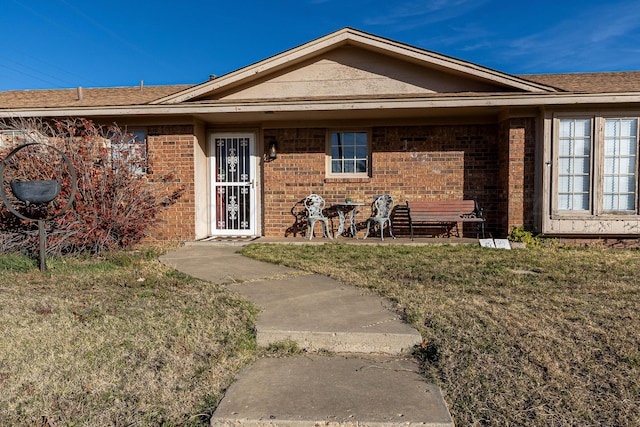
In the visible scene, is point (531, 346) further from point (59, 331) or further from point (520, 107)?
point (520, 107)

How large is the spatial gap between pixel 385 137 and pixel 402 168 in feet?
2.35

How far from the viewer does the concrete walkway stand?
226 cm

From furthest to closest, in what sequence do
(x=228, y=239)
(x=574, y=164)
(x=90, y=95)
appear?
(x=90, y=95), (x=228, y=239), (x=574, y=164)

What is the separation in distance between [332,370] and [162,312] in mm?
1817

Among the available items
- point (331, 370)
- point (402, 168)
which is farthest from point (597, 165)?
point (331, 370)

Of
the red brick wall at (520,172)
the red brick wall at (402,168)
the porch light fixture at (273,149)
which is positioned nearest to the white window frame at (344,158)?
the red brick wall at (402,168)

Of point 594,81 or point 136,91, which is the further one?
point 136,91

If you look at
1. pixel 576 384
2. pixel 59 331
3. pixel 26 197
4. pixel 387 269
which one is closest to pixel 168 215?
pixel 26 197

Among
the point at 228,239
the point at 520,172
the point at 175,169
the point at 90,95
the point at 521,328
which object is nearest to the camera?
the point at 521,328

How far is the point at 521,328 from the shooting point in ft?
11.3

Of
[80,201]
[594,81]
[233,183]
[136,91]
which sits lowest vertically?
[80,201]

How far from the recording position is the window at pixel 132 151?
7422 mm

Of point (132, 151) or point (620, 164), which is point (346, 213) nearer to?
point (132, 151)

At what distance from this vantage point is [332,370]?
2.83 meters
